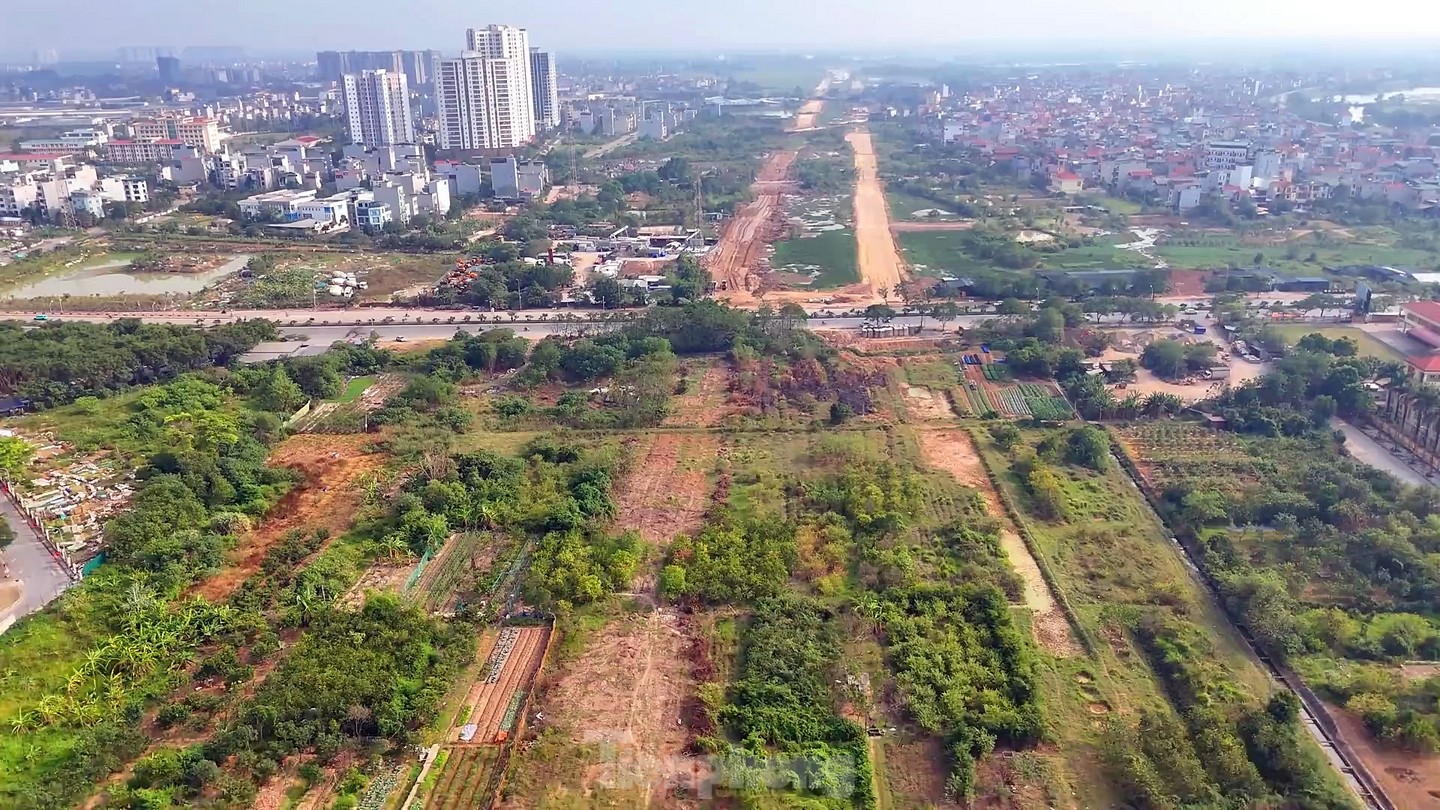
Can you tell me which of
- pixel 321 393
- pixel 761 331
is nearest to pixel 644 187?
pixel 761 331

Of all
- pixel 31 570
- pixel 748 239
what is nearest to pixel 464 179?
pixel 748 239

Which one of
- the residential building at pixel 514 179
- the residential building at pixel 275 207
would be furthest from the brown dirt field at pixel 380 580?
the residential building at pixel 514 179

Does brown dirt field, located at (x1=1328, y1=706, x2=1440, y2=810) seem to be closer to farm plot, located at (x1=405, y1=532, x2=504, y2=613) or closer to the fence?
the fence

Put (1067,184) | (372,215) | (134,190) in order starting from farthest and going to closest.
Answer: (1067,184) → (134,190) → (372,215)

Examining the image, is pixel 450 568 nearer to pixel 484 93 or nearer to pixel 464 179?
pixel 464 179

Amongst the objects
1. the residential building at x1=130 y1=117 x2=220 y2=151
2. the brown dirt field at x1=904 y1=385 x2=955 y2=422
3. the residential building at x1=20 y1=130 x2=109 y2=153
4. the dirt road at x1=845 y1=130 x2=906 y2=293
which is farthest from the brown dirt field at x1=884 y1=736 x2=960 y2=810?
the residential building at x1=20 y1=130 x2=109 y2=153

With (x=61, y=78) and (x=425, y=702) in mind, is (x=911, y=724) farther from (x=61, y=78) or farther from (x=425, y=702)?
(x=61, y=78)
